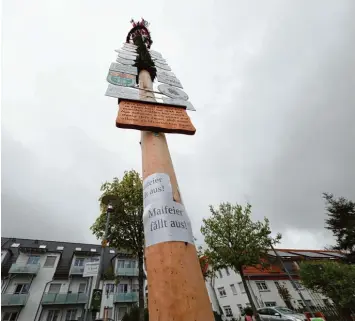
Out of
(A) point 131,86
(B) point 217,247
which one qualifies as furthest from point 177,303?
(B) point 217,247

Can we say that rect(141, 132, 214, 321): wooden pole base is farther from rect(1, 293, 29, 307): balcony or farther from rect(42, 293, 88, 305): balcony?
rect(1, 293, 29, 307): balcony

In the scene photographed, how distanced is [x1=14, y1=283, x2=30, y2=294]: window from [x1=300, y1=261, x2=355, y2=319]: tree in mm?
29722

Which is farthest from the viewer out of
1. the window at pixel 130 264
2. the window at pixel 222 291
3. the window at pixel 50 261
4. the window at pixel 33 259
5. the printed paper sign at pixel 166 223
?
the window at pixel 222 291

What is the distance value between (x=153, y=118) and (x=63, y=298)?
28144 mm

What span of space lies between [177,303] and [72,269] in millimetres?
29869

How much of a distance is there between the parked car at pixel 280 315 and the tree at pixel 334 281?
10.1 ft

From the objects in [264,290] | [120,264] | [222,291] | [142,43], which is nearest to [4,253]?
[120,264]

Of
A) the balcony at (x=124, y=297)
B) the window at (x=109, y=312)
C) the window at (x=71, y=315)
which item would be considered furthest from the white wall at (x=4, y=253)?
the balcony at (x=124, y=297)

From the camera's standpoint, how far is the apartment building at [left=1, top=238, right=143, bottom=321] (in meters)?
21.2

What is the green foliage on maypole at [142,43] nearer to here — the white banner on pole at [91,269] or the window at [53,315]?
the white banner on pole at [91,269]

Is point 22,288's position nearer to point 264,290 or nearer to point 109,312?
point 109,312

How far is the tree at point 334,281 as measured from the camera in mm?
13859

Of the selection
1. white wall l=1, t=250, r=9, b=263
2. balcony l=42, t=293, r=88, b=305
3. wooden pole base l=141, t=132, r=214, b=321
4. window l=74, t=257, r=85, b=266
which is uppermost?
white wall l=1, t=250, r=9, b=263

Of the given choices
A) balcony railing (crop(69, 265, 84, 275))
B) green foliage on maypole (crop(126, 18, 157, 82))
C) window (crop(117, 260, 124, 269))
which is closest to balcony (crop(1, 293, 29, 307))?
balcony railing (crop(69, 265, 84, 275))
